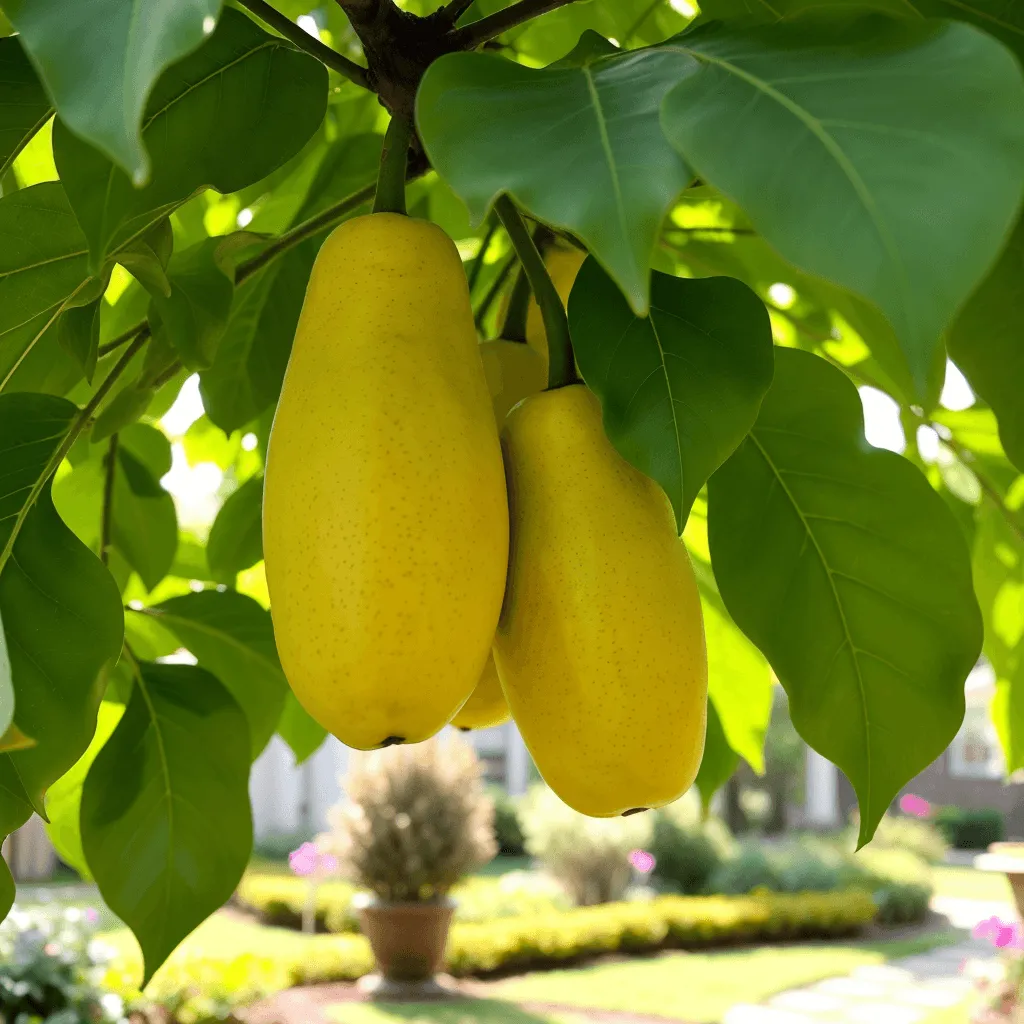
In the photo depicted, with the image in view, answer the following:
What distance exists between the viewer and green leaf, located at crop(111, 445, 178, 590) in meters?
0.81

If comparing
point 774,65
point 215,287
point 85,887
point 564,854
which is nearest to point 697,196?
point 215,287

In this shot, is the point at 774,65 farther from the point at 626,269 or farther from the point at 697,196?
the point at 697,196

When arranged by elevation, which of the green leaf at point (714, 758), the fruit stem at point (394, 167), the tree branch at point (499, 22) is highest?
the tree branch at point (499, 22)

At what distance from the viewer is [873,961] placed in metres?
7.37

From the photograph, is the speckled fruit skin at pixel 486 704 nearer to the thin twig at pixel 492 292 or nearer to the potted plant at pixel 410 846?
the thin twig at pixel 492 292

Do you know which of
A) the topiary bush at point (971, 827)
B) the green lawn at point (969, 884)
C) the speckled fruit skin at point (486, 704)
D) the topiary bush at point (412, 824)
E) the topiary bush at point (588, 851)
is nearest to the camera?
the speckled fruit skin at point (486, 704)

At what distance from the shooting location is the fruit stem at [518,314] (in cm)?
52

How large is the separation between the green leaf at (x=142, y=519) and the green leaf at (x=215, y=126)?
0.39 metres

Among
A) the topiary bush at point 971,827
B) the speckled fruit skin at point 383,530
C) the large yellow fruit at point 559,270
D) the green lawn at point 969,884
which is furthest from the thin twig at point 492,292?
the topiary bush at point 971,827

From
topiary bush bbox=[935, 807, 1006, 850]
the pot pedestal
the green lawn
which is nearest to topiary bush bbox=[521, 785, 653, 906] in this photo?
the pot pedestal

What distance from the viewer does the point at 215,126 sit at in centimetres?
44

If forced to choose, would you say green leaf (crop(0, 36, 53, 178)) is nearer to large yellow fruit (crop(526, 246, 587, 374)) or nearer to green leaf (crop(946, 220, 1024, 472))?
large yellow fruit (crop(526, 246, 587, 374))

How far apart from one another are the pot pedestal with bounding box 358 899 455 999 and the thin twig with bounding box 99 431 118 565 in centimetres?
602

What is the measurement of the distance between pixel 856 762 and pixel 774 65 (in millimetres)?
285
